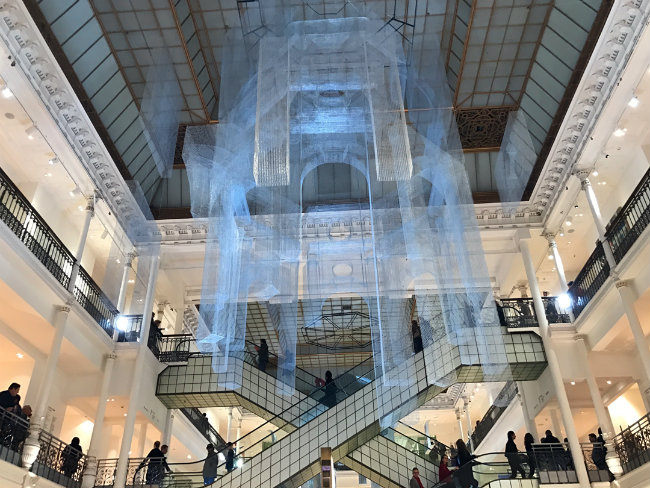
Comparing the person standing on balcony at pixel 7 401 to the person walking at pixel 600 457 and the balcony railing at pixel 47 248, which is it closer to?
the balcony railing at pixel 47 248

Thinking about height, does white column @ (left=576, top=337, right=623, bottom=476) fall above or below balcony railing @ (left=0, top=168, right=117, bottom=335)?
below

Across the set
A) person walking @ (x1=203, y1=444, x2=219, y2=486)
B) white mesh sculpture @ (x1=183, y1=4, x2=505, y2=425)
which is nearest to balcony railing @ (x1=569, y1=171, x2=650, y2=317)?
white mesh sculpture @ (x1=183, y1=4, x2=505, y2=425)

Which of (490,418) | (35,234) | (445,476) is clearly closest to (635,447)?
(445,476)

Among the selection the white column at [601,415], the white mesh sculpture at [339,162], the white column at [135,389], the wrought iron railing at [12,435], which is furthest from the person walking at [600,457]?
the wrought iron railing at [12,435]

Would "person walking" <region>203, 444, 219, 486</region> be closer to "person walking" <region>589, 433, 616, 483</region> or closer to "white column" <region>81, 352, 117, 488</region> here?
"white column" <region>81, 352, 117, 488</region>

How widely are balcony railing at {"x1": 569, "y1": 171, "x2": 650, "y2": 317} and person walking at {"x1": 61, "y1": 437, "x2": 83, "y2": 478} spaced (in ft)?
39.2

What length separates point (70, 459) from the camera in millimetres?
12602

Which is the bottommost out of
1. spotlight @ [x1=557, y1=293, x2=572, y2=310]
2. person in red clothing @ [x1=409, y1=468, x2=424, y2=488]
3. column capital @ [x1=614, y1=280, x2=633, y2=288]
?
person in red clothing @ [x1=409, y1=468, x2=424, y2=488]

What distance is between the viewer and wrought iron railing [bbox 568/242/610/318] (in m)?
13.8

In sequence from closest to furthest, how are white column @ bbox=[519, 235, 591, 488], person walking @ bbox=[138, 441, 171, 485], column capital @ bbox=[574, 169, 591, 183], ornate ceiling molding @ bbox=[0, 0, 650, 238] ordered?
ornate ceiling molding @ bbox=[0, 0, 650, 238]
white column @ bbox=[519, 235, 591, 488]
person walking @ bbox=[138, 441, 171, 485]
column capital @ bbox=[574, 169, 591, 183]

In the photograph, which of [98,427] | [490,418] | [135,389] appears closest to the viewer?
[98,427]

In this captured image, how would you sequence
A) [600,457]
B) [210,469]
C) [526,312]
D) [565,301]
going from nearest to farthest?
[600,457] → [210,469] → [565,301] → [526,312]

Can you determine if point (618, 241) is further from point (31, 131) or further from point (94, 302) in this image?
point (31, 131)

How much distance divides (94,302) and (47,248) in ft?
7.27
